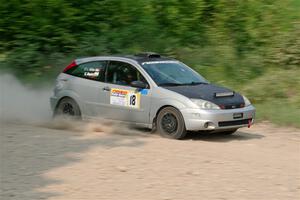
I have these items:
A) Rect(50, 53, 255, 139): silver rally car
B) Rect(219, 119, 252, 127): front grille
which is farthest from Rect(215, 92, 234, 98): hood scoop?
Rect(219, 119, 252, 127): front grille

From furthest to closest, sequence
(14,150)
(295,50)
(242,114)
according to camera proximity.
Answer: (295,50)
(242,114)
(14,150)

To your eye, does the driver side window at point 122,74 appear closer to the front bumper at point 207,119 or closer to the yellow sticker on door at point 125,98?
the yellow sticker on door at point 125,98

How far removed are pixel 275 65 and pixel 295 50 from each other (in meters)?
0.77

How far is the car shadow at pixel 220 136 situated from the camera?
12531mm

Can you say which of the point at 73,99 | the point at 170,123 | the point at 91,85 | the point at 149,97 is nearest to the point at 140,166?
the point at 170,123

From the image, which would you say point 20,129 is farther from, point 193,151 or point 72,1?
point 72,1

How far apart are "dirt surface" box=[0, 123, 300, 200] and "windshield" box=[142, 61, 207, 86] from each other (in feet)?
3.54

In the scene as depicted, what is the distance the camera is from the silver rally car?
1196cm

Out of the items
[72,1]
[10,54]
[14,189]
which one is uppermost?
[72,1]

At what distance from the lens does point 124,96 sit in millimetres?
12742

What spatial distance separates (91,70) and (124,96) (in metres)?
1.19

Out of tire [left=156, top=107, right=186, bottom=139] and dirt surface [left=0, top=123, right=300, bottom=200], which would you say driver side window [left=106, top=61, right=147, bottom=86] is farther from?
dirt surface [left=0, top=123, right=300, bottom=200]

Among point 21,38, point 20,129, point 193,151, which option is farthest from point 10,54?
point 193,151

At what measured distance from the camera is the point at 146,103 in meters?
12.4
